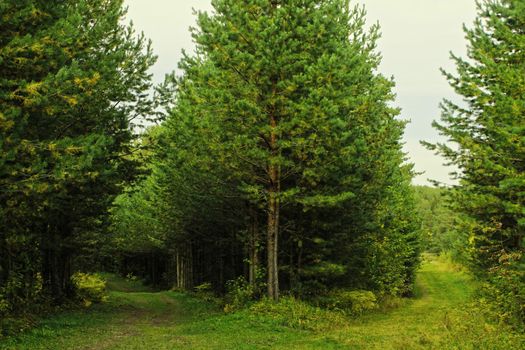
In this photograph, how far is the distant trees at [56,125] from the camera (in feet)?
42.0

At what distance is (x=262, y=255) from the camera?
25203 millimetres

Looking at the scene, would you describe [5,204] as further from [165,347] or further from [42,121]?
[165,347]

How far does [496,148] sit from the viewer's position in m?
17.8

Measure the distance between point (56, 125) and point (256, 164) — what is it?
7.12 m

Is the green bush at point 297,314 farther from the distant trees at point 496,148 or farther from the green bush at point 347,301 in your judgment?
the distant trees at point 496,148

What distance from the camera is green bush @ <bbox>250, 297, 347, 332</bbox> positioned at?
16.7m

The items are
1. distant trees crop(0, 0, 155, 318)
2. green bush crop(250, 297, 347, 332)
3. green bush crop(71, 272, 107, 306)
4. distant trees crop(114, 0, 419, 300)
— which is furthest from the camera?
green bush crop(71, 272, 107, 306)

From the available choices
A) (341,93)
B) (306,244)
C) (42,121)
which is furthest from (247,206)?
(42,121)

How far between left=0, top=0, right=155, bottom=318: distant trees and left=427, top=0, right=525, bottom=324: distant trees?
1162 cm

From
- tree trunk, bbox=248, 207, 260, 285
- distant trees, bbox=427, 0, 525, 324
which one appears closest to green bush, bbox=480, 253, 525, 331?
distant trees, bbox=427, 0, 525, 324

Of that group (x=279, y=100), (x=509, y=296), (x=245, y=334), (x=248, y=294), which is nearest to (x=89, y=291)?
(x=248, y=294)

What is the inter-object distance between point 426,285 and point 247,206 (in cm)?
4430

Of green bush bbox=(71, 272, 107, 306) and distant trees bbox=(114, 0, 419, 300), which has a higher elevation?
distant trees bbox=(114, 0, 419, 300)

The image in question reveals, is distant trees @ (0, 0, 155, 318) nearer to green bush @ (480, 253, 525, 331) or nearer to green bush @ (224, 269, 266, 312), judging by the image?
green bush @ (224, 269, 266, 312)
